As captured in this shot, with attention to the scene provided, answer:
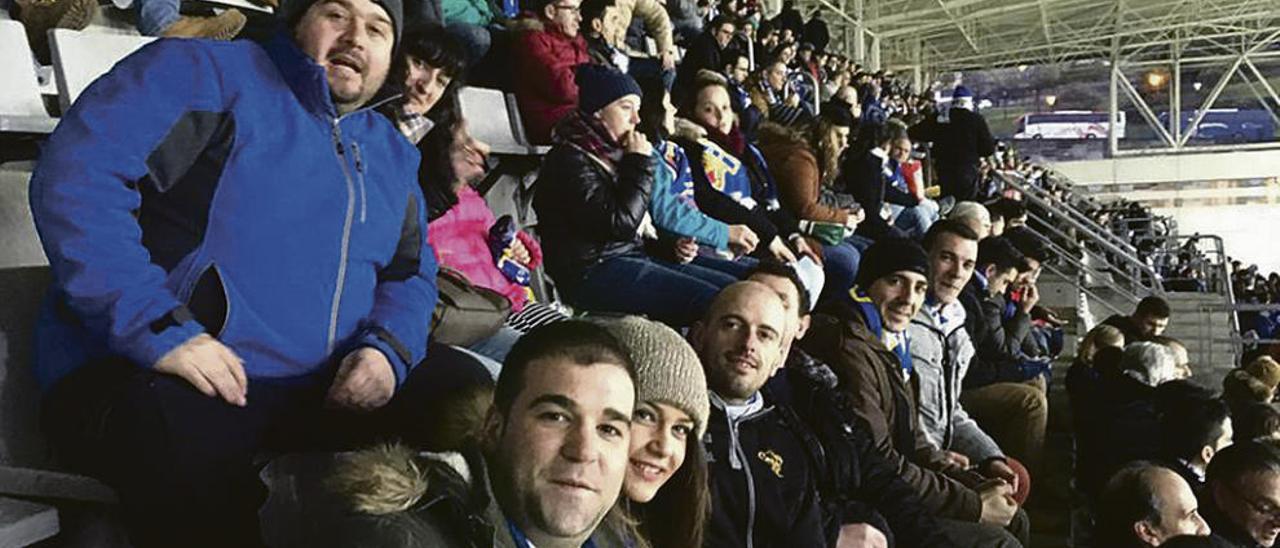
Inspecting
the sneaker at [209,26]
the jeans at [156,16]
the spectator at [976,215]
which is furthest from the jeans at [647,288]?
the spectator at [976,215]

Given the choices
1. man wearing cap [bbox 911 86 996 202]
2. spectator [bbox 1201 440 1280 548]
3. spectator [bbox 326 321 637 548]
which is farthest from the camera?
man wearing cap [bbox 911 86 996 202]

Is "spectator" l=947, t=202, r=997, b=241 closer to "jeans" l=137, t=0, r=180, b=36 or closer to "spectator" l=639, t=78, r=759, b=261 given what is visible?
"spectator" l=639, t=78, r=759, b=261

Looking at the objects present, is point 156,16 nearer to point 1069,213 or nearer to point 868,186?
point 868,186

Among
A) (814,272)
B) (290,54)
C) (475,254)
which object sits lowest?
(814,272)

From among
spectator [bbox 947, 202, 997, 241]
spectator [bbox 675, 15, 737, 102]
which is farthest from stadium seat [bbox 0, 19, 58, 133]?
spectator [bbox 947, 202, 997, 241]

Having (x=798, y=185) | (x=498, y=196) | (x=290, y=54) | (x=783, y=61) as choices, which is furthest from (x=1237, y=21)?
(x=290, y=54)

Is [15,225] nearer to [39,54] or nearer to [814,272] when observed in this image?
[39,54]

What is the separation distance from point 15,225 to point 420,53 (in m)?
0.75

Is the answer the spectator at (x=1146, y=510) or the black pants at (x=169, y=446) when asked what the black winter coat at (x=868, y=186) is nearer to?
the spectator at (x=1146, y=510)

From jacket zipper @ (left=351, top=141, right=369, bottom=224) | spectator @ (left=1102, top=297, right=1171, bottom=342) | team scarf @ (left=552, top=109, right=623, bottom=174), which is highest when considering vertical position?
team scarf @ (left=552, top=109, right=623, bottom=174)

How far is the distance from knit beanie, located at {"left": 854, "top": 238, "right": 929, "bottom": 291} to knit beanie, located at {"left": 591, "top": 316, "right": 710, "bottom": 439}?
158 cm

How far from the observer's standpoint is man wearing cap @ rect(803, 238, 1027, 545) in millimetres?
2641

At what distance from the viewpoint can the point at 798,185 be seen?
14.1 ft

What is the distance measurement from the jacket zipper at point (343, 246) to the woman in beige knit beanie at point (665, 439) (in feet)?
1.20
